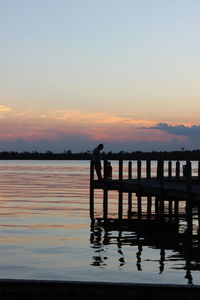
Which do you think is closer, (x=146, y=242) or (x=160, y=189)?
(x=146, y=242)

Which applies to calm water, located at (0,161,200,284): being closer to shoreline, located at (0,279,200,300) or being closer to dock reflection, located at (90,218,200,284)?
dock reflection, located at (90,218,200,284)

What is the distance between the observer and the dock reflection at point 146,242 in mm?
16461

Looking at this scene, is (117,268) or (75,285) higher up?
(75,285)

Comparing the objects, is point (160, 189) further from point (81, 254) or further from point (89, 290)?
point (89, 290)

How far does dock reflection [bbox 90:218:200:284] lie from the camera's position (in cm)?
1646

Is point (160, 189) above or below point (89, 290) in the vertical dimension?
above

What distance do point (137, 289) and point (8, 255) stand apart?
10372mm

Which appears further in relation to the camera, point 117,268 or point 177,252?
point 177,252

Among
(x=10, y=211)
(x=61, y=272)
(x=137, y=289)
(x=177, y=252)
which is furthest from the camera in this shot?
(x=10, y=211)

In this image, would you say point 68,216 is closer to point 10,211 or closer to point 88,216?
point 88,216

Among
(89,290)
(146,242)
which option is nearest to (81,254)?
(146,242)

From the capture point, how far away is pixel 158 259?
56.5 feet

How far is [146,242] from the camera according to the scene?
68.7 feet

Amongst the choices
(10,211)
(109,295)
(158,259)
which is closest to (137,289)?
(109,295)
